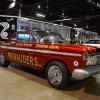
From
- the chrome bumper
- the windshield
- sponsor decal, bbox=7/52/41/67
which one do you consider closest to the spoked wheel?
sponsor decal, bbox=7/52/41/67

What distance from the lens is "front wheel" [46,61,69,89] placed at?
12.1 feet

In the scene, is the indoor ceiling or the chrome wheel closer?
the chrome wheel

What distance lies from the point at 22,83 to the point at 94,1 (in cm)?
1011

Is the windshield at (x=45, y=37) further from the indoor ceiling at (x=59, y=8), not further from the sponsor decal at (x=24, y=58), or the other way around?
the indoor ceiling at (x=59, y=8)

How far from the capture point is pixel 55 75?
13.0 feet

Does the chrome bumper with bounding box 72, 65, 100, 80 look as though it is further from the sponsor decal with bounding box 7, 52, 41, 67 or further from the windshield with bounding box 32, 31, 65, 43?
the windshield with bounding box 32, 31, 65, 43

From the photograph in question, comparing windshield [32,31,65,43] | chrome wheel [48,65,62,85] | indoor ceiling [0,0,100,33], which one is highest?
indoor ceiling [0,0,100,33]

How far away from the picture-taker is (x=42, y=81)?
179 inches

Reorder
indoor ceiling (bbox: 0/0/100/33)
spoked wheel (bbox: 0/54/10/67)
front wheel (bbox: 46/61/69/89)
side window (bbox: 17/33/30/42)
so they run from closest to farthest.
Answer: front wheel (bbox: 46/61/69/89) < side window (bbox: 17/33/30/42) < spoked wheel (bbox: 0/54/10/67) < indoor ceiling (bbox: 0/0/100/33)

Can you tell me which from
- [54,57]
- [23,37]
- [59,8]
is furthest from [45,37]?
[59,8]

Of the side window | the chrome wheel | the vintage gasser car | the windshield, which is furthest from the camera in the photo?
the side window

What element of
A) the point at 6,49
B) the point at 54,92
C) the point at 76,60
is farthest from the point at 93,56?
the point at 6,49

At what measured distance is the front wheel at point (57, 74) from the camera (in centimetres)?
369

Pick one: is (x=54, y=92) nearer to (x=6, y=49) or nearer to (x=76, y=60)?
(x=76, y=60)
